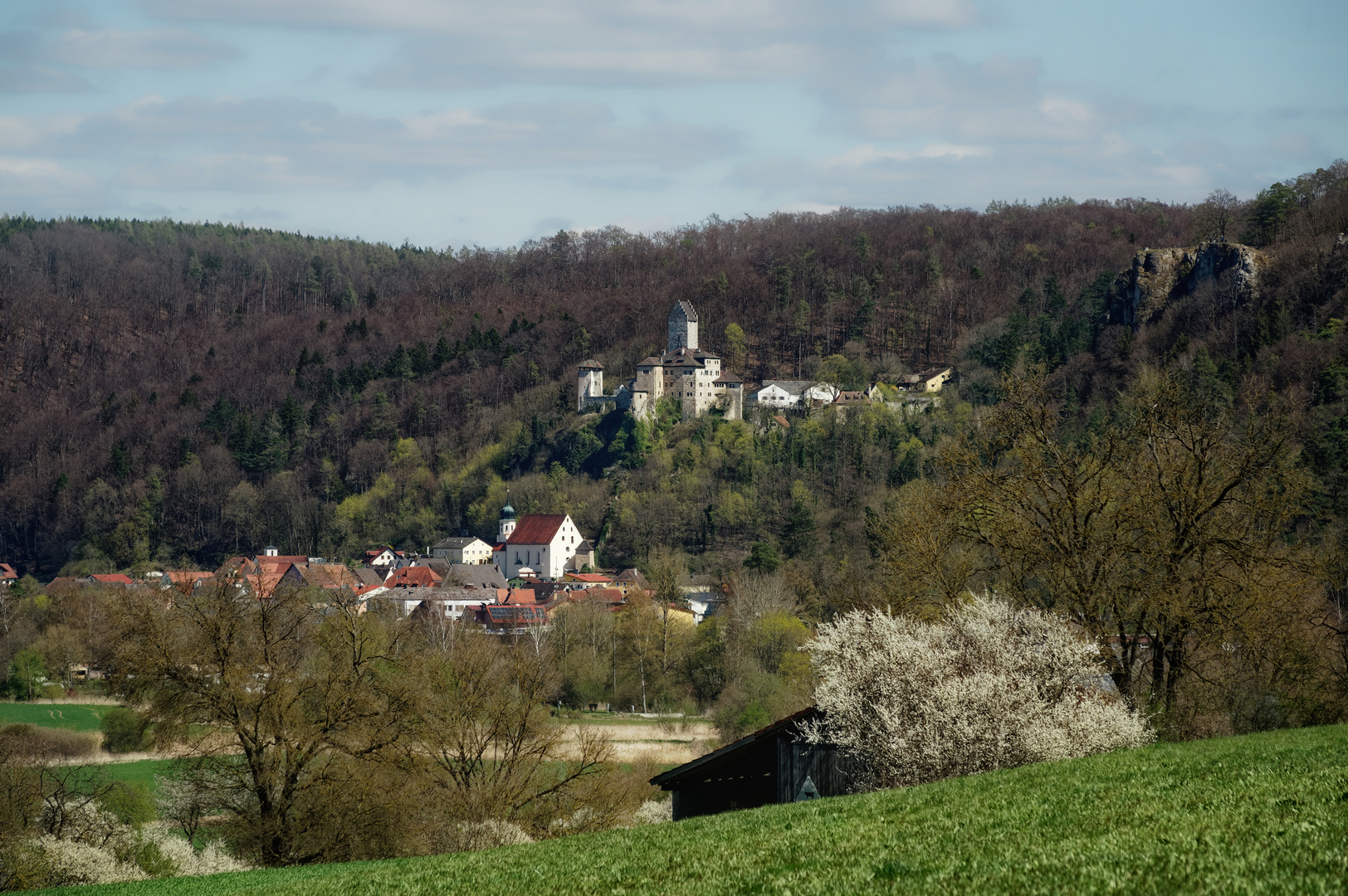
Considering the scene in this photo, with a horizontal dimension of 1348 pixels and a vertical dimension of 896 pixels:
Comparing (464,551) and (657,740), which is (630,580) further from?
(657,740)

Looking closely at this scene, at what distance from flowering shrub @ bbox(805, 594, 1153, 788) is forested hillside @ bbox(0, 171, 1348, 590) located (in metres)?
55.6

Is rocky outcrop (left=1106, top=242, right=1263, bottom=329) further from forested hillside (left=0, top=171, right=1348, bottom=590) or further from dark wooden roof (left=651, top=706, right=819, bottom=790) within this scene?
dark wooden roof (left=651, top=706, right=819, bottom=790)

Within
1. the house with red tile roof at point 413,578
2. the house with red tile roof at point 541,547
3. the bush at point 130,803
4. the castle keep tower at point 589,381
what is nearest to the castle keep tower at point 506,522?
the house with red tile roof at point 541,547

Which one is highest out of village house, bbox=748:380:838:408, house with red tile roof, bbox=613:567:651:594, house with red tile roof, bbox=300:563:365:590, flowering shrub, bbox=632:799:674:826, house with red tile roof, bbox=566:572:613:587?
village house, bbox=748:380:838:408

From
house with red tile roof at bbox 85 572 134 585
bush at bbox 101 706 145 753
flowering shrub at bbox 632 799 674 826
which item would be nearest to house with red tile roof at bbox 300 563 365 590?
house with red tile roof at bbox 85 572 134 585

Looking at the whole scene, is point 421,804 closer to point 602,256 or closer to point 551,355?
point 551,355

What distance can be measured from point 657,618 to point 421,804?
40607 millimetres

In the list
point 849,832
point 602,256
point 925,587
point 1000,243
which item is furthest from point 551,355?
point 849,832

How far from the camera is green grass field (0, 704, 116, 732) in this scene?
5591 cm

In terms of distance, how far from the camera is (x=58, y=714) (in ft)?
195

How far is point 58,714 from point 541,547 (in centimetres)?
5838

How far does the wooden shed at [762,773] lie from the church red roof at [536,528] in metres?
92.7

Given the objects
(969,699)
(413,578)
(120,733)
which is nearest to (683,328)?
(413,578)

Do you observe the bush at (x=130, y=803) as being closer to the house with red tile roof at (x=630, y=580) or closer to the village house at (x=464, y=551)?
the house with red tile roof at (x=630, y=580)
